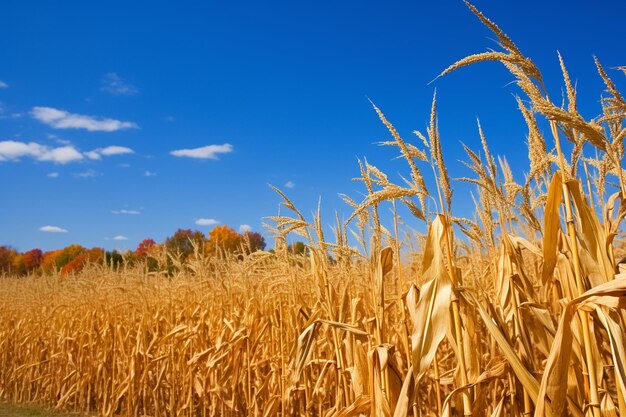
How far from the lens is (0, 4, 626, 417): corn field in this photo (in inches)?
82.4

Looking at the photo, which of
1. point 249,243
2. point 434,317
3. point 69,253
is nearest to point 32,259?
point 69,253

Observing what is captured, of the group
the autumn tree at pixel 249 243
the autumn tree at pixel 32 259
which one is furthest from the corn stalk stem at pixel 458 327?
the autumn tree at pixel 32 259

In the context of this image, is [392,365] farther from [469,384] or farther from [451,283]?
[451,283]

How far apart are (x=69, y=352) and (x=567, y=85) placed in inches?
325

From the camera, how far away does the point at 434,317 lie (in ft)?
7.31

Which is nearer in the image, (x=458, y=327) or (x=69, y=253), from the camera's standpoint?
(x=458, y=327)

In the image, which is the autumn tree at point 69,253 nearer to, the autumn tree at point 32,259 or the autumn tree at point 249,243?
the autumn tree at point 32,259

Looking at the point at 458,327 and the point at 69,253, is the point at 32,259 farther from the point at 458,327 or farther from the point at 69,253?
the point at 458,327

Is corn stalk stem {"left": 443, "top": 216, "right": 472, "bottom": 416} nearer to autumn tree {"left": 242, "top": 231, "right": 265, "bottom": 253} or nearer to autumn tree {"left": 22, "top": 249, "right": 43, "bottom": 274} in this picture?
autumn tree {"left": 242, "top": 231, "right": 265, "bottom": 253}

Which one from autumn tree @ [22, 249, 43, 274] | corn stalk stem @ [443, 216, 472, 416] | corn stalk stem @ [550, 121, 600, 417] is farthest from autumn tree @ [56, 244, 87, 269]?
corn stalk stem @ [550, 121, 600, 417]

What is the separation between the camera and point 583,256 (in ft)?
6.98

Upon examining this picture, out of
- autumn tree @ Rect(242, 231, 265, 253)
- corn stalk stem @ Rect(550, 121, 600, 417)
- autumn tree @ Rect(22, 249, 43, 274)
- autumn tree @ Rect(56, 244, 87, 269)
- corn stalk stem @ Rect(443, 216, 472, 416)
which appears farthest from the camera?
autumn tree @ Rect(22, 249, 43, 274)

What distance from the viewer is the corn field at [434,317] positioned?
2.09 metres

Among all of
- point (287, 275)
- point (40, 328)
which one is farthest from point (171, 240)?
point (287, 275)
